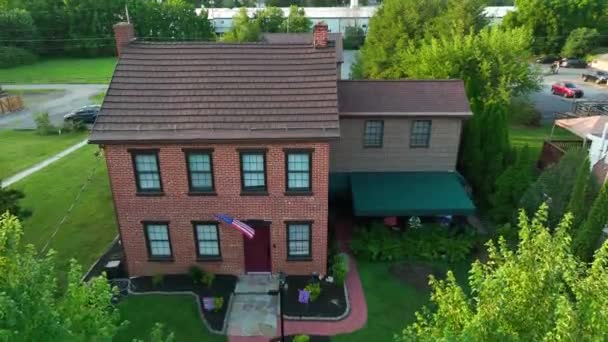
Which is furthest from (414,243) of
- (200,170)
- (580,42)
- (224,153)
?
(580,42)

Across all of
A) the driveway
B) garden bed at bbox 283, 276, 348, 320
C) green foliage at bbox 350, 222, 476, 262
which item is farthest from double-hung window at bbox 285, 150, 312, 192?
the driveway

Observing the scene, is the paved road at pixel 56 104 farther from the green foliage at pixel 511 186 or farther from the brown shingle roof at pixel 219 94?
the green foliage at pixel 511 186

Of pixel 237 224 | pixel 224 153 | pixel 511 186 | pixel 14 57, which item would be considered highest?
pixel 224 153

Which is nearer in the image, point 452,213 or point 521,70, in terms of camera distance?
point 452,213

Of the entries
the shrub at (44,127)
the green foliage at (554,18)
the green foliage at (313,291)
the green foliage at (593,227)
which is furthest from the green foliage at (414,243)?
the green foliage at (554,18)

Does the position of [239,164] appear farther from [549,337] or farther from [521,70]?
[521,70]

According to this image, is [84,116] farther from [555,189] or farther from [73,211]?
[555,189]

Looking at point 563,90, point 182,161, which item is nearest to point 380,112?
point 182,161
